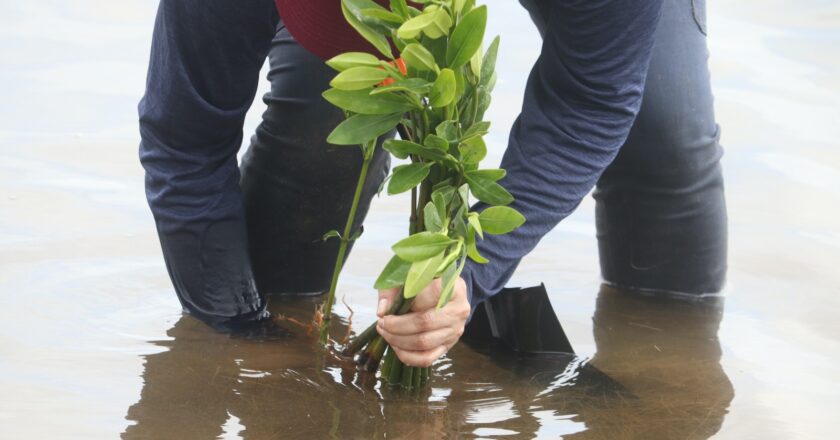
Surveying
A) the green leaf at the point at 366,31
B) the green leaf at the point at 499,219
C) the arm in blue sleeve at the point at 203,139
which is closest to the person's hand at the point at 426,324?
the green leaf at the point at 499,219

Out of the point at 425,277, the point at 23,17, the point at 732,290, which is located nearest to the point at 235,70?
the point at 425,277

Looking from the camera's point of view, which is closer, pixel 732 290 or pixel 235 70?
pixel 235 70

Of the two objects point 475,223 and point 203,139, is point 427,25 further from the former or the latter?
point 203,139

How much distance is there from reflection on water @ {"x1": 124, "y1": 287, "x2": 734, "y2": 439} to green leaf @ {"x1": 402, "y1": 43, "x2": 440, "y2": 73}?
0.56 m

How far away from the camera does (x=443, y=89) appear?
1.67 metres

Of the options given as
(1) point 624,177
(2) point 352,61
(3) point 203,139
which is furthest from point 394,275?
(1) point 624,177

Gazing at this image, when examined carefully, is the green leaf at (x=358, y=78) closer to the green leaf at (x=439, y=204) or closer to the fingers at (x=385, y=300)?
the green leaf at (x=439, y=204)

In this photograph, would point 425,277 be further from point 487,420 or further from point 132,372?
Result: point 132,372

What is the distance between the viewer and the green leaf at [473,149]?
1.71 metres

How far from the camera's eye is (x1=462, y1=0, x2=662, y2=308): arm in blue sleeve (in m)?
1.86

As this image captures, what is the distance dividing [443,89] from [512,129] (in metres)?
0.35

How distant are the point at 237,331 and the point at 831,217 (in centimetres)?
148

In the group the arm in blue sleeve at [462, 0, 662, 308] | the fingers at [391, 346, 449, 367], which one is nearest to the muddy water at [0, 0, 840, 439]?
the fingers at [391, 346, 449, 367]

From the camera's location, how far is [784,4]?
485 centimetres
